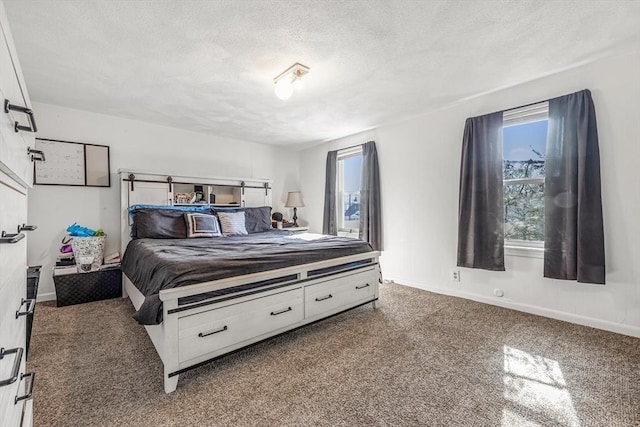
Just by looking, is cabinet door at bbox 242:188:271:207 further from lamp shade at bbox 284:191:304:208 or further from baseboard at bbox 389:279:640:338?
baseboard at bbox 389:279:640:338

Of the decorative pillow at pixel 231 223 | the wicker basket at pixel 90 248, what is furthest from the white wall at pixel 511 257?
the wicker basket at pixel 90 248

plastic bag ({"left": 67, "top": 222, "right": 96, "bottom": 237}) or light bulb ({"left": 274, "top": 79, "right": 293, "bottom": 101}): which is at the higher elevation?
light bulb ({"left": 274, "top": 79, "right": 293, "bottom": 101})

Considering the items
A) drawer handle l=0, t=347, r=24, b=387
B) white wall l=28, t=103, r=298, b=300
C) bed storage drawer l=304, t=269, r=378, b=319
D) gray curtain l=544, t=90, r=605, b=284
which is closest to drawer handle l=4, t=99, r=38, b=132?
drawer handle l=0, t=347, r=24, b=387

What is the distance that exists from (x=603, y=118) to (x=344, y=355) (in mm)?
2954

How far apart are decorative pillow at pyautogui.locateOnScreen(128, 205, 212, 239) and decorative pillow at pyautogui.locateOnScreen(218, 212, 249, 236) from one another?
0.47m

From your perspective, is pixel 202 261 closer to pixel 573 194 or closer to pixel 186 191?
pixel 186 191

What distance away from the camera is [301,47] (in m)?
2.09

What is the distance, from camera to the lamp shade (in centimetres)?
509

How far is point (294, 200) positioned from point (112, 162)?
9.02 ft

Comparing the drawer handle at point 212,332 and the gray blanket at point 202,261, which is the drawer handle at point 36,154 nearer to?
the gray blanket at point 202,261

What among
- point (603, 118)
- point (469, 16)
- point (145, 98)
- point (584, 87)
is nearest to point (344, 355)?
point (469, 16)

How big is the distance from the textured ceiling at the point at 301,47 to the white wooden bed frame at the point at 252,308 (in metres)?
1.73

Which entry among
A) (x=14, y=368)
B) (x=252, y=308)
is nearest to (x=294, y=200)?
(x=252, y=308)

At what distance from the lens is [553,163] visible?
2541 mm
